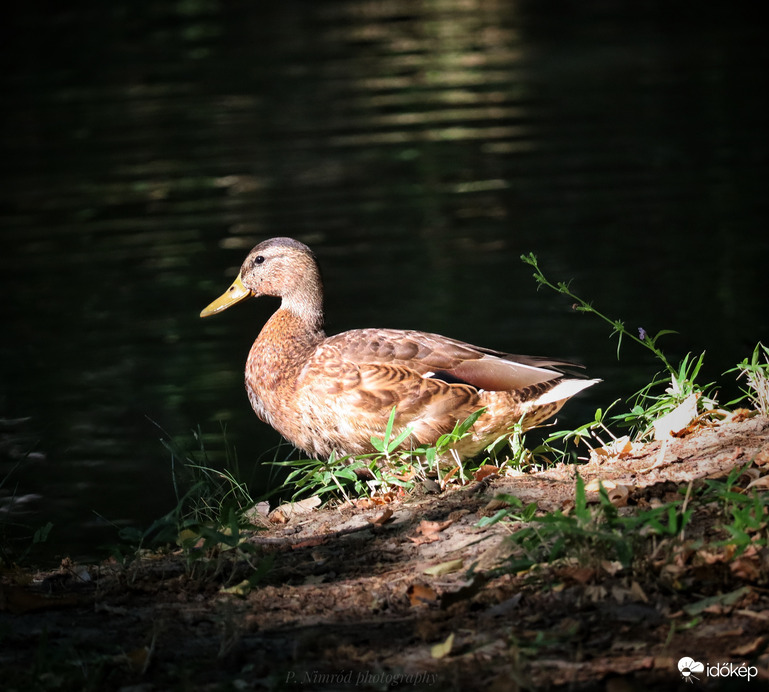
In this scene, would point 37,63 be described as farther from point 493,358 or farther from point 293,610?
point 293,610

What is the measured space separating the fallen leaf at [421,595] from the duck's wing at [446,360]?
6.73 feet

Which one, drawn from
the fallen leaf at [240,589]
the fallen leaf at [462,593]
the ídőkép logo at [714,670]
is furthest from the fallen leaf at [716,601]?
the fallen leaf at [240,589]

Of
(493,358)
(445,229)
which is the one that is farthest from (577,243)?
(493,358)

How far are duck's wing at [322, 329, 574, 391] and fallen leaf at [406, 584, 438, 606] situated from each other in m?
2.05

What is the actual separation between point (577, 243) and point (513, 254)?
2.11ft

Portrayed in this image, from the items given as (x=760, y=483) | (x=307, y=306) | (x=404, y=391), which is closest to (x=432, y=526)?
(x=760, y=483)

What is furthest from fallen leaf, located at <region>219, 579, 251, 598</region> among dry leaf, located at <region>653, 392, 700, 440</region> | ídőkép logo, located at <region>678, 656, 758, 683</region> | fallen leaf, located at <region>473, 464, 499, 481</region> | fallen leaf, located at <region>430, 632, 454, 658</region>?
dry leaf, located at <region>653, 392, 700, 440</region>

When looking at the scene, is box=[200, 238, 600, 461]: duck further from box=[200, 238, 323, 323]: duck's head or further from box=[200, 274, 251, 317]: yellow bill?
box=[200, 274, 251, 317]: yellow bill

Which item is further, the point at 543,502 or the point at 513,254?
the point at 513,254

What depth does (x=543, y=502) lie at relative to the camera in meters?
4.31

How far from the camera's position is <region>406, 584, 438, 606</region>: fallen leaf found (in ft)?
11.7

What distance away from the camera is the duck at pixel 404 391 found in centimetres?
555

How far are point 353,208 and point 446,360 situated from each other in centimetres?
730

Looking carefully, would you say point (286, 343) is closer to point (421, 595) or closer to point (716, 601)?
point (421, 595)
